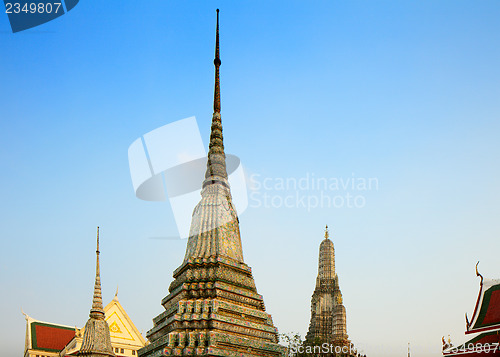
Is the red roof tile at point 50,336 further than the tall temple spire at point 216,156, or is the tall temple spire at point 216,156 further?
the red roof tile at point 50,336

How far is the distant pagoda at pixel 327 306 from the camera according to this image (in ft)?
191

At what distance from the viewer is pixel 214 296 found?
19.7m

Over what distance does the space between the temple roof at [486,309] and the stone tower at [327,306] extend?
3368 centimetres

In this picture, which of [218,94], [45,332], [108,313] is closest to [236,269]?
[218,94]

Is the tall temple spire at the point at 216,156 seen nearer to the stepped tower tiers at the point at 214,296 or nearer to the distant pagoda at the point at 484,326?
the stepped tower tiers at the point at 214,296

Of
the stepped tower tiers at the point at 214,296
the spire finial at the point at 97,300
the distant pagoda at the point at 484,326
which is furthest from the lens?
the spire finial at the point at 97,300

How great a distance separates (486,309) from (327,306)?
133 feet

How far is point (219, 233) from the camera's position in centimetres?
2216

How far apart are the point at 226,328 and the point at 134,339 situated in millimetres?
23943

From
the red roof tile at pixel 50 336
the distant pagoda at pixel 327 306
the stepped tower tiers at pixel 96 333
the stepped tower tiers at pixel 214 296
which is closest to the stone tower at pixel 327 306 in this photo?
the distant pagoda at pixel 327 306

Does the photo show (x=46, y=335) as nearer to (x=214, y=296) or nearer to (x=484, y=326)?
(x=214, y=296)

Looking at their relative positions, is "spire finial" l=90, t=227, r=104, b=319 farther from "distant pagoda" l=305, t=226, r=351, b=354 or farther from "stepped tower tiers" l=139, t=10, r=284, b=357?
"distant pagoda" l=305, t=226, r=351, b=354

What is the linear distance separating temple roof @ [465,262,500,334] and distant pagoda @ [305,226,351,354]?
110ft

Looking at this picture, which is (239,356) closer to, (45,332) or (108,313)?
(108,313)
